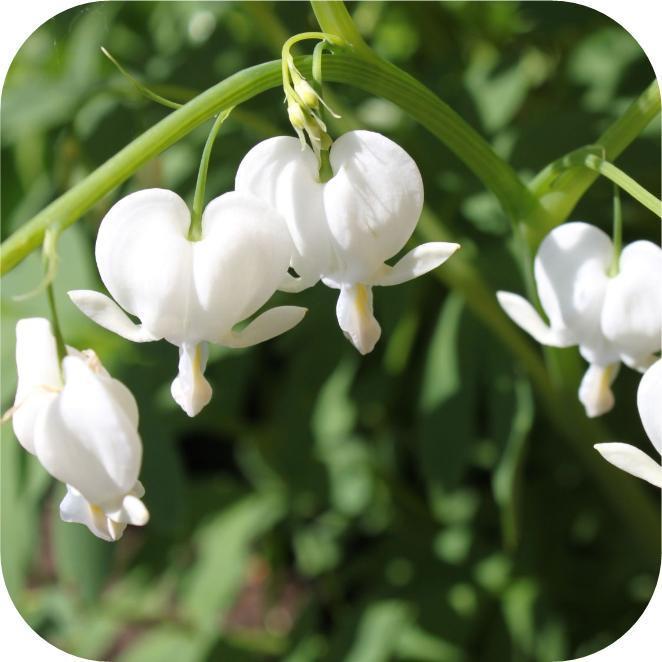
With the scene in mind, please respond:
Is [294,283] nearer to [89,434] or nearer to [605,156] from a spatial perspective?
[89,434]

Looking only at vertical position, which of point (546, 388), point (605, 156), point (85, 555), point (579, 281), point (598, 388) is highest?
point (605, 156)

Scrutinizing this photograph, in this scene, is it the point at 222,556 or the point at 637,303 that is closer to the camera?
the point at 637,303

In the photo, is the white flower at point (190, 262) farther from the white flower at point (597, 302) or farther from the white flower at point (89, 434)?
the white flower at point (597, 302)

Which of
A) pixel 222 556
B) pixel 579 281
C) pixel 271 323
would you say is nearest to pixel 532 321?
pixel 579 281

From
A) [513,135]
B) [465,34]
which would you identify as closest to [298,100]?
[513,135]

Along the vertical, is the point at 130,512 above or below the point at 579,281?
below

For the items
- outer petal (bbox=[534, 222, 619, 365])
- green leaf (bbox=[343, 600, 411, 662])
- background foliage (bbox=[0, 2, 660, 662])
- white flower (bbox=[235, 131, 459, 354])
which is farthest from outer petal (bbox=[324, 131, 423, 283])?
green leaf (bbox=[343, 600, 411, 662])

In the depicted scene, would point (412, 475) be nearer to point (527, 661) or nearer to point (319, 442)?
point (319, 442)

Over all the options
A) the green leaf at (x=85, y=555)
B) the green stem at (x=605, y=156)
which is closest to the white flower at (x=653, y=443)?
the green stem at (x=605, y=156)
